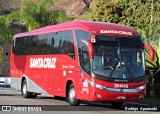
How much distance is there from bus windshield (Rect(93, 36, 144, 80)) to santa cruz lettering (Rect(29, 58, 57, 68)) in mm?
4048

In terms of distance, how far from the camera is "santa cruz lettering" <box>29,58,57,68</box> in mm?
22125

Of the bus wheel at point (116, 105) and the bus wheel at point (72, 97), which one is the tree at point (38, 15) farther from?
the bus wheel at point (116, 105)

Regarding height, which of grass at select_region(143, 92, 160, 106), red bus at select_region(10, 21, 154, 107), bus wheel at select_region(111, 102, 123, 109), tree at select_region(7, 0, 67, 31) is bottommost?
grass at select_region(143, 92, 160, 106)

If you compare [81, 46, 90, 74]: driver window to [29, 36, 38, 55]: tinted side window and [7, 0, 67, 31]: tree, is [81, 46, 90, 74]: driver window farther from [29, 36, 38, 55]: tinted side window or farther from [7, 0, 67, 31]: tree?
[7, 0, 67, 31]: tree

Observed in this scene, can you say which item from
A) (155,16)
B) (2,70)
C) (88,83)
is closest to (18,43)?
(88,83)

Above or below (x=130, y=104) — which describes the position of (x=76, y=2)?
above

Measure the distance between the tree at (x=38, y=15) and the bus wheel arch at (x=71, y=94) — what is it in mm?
26336

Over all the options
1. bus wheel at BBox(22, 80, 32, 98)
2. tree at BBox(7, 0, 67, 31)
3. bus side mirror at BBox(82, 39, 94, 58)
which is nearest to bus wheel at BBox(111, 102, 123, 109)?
bus side mirror at BBox(82, 39, 94, 58)

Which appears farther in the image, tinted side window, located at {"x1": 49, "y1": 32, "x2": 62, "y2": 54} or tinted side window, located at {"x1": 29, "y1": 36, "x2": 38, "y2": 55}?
tinted side window, located at {"x1": 29, "y1": 36, "x2": 38, "y2": 55}

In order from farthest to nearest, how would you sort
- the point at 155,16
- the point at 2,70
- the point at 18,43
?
the point at 2,70, the point at 155,16, the point at 18,43

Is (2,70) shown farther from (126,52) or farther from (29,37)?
(126,52)

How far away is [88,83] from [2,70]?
5381cm

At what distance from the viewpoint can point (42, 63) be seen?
76.7 feet

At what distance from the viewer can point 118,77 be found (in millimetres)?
18125
